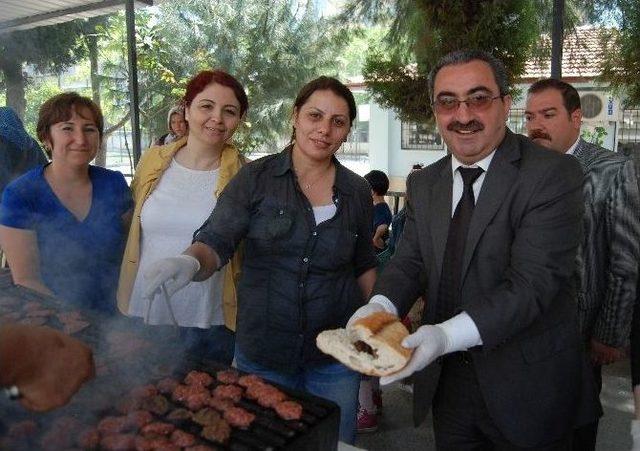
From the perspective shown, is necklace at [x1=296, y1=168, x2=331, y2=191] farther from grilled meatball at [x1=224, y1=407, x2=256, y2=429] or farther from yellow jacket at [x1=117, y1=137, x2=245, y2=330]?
grilled meatball at [x1=224, y1=407, x2=256, y2=429]

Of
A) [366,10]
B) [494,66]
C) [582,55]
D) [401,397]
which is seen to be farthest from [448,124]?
[366,10]

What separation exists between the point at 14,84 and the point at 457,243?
14.0 feet

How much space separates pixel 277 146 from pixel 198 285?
13.1m

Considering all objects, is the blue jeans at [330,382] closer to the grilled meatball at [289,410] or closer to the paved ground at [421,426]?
the grilled meatball at [289,410]

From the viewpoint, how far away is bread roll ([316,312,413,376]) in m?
1.79

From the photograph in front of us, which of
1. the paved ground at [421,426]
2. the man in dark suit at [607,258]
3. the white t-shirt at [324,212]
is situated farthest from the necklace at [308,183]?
the paved ground at [421,426]

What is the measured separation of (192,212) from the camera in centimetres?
307

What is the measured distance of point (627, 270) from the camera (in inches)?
112

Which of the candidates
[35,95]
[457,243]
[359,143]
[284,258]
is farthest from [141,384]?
[359,143]

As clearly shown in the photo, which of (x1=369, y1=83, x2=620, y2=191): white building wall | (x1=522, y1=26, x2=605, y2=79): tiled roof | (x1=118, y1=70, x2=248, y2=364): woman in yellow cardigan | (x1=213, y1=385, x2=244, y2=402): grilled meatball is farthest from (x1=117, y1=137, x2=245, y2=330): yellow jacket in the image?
(x1=369, y1=83, x2=620, y2=191): white building wall

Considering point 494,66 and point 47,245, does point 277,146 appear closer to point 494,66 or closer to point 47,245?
point 47,245

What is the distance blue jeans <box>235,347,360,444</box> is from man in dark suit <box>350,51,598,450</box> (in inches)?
19.6

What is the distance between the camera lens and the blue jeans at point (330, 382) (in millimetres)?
2770

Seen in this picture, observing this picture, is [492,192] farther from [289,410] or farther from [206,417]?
[206,417]
